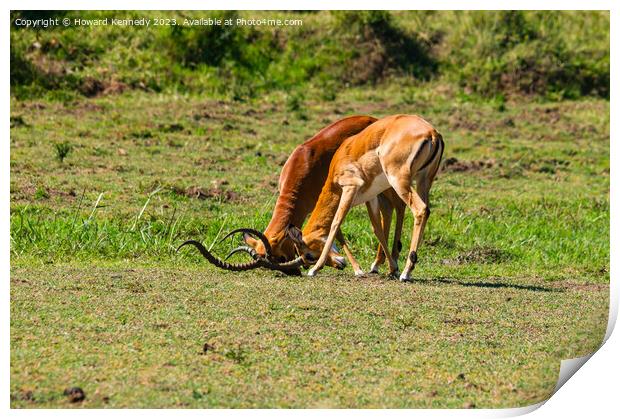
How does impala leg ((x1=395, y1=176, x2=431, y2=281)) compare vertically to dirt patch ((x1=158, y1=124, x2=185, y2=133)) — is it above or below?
above

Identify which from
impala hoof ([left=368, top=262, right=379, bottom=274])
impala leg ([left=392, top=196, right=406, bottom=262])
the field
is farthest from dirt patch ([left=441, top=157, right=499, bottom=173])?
impala hoof ([left=368, top=262, right=379, bottom=274])

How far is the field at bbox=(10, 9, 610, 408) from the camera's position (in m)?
5.45

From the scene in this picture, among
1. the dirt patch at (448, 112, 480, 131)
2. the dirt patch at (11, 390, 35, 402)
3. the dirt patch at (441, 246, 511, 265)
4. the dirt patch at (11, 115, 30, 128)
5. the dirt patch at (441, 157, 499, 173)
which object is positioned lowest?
the dirt patch at (441, 157, 499, 173)

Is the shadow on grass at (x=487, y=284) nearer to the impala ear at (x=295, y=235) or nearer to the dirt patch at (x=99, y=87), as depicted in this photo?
the impala ear at (x=295, y=235)

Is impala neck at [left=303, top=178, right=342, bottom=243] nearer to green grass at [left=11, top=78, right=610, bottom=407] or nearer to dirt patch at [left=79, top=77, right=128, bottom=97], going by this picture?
green grass at [left=11, top=78, right=610, bottom=407]

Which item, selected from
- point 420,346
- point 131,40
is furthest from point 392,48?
point 420,346

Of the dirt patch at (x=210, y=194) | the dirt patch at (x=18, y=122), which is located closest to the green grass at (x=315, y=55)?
the dirt patch at (x=18, y=122)

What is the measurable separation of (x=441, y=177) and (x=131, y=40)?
524 cm

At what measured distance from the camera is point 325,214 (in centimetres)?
820

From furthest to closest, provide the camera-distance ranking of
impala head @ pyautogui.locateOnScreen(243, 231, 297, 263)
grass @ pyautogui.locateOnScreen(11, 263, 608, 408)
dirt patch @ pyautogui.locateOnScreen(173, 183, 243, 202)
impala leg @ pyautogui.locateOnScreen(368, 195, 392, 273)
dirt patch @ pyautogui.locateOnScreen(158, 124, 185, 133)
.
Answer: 1. dirt patch @ pyautogui.locateOnScreen(158, 124, 185, 133)
2. dirt patch @ pyautogui.locateOnScreen(173, 183, 243, 202)
3. impala leg @ pyautogui.locateOnScreen(368, 195, 392, 273)
4. impala head @ pyautogui.locateOnScreen(243, 231, 297, 263)
5. grass @ pyautogui.locateOnScreen(11, 263, 608, 408)

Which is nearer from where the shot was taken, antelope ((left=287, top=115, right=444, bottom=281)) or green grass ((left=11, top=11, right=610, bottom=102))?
antelope ((left=287, top=115, right=444, bottom=281))

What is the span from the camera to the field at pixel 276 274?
5.45 m

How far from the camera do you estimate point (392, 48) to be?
16188mm

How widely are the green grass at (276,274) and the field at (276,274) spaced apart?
0.02 metres
